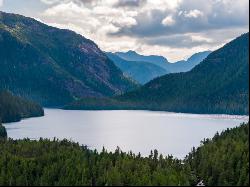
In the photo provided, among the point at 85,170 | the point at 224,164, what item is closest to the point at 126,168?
the point at 85,170

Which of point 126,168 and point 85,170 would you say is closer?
point 85,170

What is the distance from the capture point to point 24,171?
508 feet

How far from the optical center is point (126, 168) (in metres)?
154

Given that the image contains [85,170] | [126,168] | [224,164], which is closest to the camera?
[224,164]

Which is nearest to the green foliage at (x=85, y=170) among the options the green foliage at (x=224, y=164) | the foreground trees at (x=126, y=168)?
the foreground trees at (x=126, y=168)

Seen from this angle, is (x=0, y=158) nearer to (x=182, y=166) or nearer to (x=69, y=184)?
(x=69, y=184)

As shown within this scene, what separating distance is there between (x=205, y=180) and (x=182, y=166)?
1466cm

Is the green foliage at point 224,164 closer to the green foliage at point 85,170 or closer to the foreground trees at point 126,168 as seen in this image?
the foreground trees at point 126,168

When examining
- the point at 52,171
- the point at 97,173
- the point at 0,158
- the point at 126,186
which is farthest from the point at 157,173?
the point at 0,158

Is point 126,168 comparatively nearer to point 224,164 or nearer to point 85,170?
point 85,170

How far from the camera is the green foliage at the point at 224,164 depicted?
460ft

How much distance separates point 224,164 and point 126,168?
1139 inches

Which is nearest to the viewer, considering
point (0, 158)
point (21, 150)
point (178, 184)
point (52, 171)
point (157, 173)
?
point (178, 184)

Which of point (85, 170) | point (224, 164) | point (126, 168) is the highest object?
point (224, 164)
